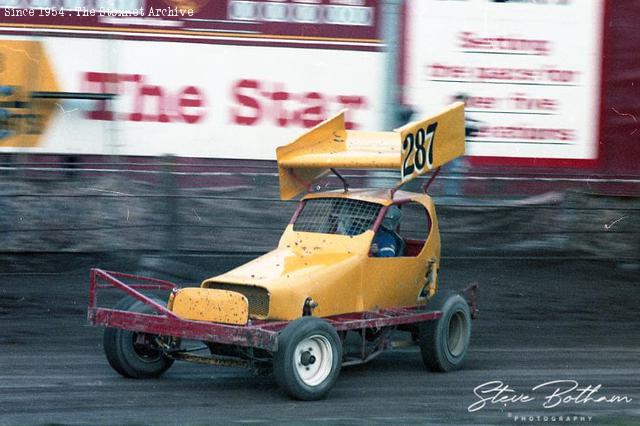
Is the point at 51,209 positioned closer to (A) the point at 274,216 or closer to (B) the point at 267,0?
(A) the point at 274,216

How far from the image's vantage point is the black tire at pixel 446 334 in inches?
331

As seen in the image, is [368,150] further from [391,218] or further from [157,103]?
[157,103]

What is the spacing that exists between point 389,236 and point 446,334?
0.87m

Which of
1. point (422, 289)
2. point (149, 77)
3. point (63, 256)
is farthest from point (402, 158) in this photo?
point (149, 77)

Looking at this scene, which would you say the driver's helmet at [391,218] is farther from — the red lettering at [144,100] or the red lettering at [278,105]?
the red lettering at [144,100]

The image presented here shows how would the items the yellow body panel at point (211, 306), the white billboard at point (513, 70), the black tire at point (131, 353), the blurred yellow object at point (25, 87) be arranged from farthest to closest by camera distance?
the white billboard at point (513, 70)
the blurred yellow object at point (25, 87)
the black tire at point (131, 353)
the yellow body panel at point (211, 306)

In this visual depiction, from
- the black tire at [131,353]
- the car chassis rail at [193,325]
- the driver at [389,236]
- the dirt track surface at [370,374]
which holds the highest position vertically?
the driver at [389,236]

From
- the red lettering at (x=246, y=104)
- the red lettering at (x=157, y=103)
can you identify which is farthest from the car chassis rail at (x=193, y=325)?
the red lettering at (x=246, y=104)

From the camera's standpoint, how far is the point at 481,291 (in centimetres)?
1212

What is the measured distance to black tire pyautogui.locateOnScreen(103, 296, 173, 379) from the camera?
780 cm

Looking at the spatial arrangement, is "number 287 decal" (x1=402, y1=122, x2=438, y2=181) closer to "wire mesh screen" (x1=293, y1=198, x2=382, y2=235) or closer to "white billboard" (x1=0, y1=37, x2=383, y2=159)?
"wire mesh screen" (x1=293, y1=198, x2=382, y2=235)

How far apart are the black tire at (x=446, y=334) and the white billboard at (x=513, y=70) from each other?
594cm

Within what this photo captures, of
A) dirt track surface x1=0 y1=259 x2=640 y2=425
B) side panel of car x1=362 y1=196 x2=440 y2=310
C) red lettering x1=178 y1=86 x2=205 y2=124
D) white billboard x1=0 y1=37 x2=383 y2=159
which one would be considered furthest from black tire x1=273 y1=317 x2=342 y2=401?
red lettering x1=178 y1=86 x2=205 y2=124

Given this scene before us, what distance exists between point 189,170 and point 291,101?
5.23 ft
